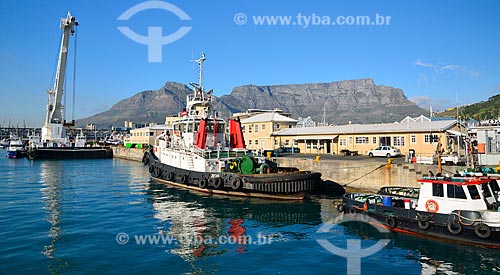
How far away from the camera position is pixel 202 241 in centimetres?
1421

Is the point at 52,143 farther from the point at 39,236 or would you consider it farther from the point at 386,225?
the point at 386,225

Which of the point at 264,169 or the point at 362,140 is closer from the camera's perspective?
the point at 264,169

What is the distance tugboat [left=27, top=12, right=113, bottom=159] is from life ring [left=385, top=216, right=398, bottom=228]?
2605 inches

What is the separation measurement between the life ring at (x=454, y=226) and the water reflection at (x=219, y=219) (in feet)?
19.1

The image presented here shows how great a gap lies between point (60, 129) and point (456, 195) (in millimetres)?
79455

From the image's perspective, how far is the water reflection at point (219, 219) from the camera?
13719 mm

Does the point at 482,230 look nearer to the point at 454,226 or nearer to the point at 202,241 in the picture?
the point at 454,226

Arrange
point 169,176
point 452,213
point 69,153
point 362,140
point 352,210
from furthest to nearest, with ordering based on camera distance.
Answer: point 69,153, point 362,140, point 169,176, point 352,210, point 452,213

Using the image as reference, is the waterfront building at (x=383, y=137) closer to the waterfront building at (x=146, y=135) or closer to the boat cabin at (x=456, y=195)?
the boat cabin at (x=456, y=195)

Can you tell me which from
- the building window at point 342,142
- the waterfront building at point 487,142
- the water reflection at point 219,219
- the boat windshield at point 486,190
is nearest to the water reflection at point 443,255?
the boat windshield at point 486,190

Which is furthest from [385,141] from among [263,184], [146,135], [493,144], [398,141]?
[146,135]

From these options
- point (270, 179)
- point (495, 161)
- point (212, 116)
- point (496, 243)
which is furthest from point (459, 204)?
point (212, 116)

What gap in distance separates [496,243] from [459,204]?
184 cm

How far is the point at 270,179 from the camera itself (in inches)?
856
